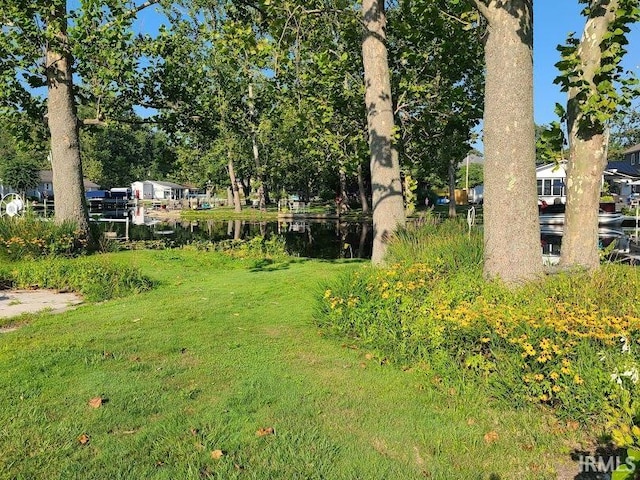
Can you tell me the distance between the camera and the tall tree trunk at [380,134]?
27.4 ft

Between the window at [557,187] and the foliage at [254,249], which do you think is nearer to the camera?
the foliage at [254,249]

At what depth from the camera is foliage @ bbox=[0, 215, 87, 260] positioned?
1057 centimetres

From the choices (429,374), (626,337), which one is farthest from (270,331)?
(626,337)

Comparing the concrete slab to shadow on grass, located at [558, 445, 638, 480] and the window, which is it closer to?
shadow on grass, located at [558, 445, 638, 480]

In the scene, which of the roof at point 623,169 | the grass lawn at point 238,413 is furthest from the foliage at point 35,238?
the roof at point 623,169

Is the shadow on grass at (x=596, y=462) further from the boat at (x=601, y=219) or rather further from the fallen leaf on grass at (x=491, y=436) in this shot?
the boat at (x=601, y=219)

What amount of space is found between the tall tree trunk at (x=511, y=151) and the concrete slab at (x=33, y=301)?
19.4 feet

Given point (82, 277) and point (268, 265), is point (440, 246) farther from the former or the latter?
point (268, 265)

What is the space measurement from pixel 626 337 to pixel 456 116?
24.9ft

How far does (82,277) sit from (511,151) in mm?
7262

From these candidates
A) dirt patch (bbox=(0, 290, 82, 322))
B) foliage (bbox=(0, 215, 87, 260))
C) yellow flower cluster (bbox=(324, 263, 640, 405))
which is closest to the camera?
yellow flower cluster (bbox=(324, 263, 640, 405))

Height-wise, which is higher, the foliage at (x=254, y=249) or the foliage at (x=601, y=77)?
the foliage at (x=601, y=77)

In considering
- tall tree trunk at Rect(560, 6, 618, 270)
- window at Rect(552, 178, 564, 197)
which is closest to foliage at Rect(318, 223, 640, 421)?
tall tree trunk at Rect(560, 6, 618, 270)

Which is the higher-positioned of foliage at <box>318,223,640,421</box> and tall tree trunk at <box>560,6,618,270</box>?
tall tree trunk at <box>560,6,618,270</box>
